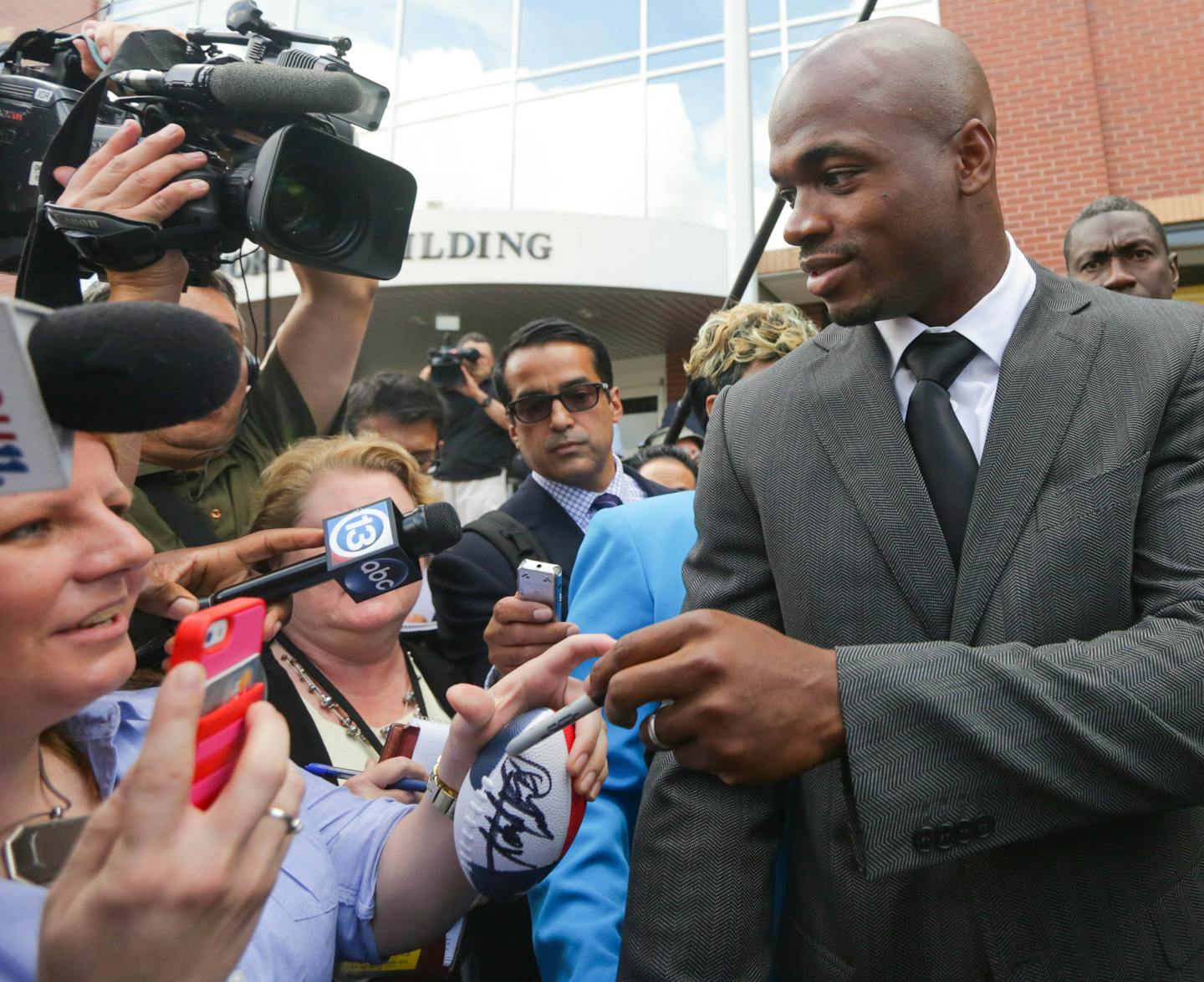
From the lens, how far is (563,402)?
119 inches

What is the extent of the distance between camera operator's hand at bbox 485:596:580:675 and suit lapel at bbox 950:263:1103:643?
71cm

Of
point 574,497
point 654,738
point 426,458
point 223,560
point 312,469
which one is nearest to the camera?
point 654,738

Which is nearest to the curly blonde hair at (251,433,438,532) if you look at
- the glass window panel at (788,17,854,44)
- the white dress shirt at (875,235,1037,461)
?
the white dress shirt at (875,235,1037,461)

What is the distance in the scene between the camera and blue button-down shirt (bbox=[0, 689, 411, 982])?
996 millimetres

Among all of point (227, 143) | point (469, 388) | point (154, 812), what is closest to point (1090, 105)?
point (469, 388)

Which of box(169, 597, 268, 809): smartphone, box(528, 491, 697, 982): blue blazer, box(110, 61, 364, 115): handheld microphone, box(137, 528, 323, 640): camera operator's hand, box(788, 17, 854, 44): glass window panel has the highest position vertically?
box(788, 17, 854, 44): glass window panel

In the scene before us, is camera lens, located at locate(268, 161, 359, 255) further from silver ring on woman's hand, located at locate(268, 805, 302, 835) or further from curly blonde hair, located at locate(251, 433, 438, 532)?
silver ring on woman's hand, located at locate(268, 805, 302, 835)

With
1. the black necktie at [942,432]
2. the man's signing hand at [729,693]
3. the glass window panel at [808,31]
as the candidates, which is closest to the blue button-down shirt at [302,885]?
the man's signing hand at [729,693]

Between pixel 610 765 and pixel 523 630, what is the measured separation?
0.28 m

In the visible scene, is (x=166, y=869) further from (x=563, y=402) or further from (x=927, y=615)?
(x=563, y=402)

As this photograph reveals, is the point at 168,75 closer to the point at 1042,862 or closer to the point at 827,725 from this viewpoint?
the point at 827,725

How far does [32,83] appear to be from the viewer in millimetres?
1738

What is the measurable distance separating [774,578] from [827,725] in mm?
293

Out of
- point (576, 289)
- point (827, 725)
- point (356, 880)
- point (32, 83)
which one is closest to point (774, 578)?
point (827, 725)
